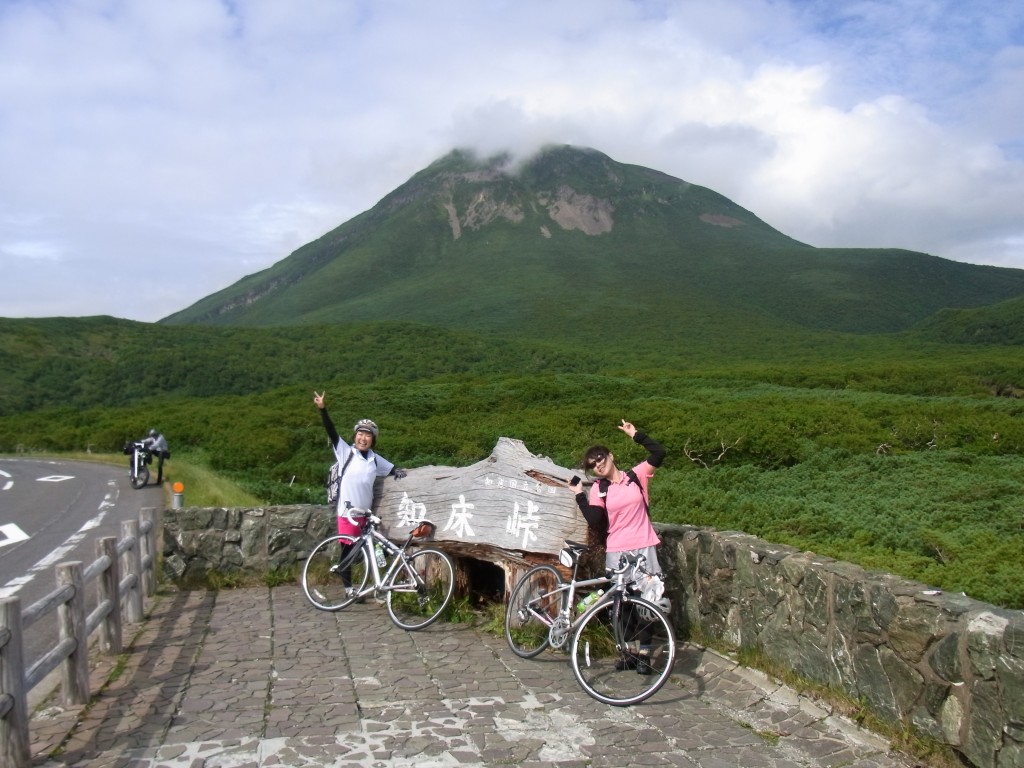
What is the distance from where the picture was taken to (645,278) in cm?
12269

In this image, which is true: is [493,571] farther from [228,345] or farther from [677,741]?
[228,345]

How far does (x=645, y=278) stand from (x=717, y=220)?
4426 centimetres

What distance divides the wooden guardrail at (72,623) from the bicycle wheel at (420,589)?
7.38 ft

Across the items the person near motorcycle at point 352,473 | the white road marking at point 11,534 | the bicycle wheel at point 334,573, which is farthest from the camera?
the white road marking at point 11,534

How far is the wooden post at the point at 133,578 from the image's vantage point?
7527 millimetres

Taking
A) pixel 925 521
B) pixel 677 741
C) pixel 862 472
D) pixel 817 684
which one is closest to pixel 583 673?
pixel 677 741

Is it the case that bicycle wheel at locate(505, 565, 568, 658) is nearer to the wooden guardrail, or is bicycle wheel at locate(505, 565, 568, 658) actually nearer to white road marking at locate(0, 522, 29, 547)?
the wooden guardrail

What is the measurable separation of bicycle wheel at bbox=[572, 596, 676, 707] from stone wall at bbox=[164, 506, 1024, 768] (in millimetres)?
688

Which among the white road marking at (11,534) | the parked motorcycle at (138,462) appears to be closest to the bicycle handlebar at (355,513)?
the white road marking at (11,534)

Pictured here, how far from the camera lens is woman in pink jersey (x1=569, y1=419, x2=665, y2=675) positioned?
6.32 m

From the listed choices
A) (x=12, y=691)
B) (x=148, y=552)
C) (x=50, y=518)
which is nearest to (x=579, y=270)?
(x=50, y=518)

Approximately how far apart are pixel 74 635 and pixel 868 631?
16.4ft

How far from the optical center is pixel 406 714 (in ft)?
17.7

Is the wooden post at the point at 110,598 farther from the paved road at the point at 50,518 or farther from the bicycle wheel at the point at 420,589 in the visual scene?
the bicycle wheel at the point at 420,589
